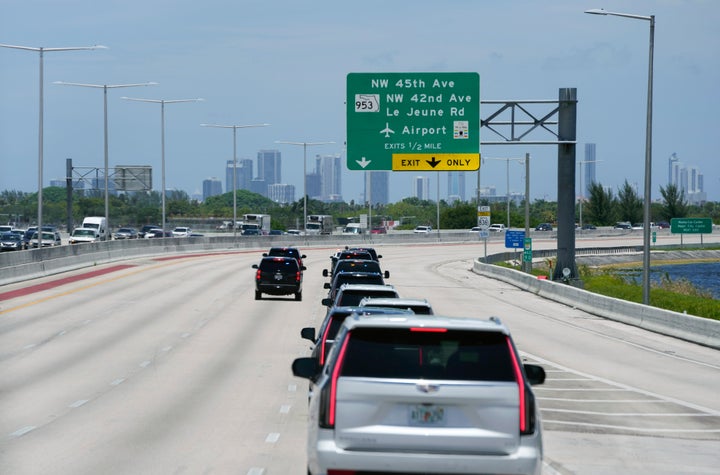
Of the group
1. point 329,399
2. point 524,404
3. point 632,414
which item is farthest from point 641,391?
point 329,399

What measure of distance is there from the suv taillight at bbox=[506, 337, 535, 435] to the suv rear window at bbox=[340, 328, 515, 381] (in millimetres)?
49

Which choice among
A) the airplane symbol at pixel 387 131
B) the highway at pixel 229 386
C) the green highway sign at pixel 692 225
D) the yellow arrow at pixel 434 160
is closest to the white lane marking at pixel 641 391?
the highway at pixel 229 386

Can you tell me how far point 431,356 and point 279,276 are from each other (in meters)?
31.3

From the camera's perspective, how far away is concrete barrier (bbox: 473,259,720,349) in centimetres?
2947

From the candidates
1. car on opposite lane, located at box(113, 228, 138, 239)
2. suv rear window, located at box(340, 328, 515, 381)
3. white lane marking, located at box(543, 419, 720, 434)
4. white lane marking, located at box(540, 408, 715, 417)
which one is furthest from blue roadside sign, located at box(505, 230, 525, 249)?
car on opposite lane, located at box(113, 228, 138, 239)

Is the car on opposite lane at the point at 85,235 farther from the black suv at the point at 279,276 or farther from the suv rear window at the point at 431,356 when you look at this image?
the suv rear window at the point at 431,356

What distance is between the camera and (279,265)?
39.8m

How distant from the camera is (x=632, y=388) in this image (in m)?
20.2

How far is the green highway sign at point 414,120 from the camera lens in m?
43.2

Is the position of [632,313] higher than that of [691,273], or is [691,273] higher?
[632,313]

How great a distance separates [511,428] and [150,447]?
237 inches

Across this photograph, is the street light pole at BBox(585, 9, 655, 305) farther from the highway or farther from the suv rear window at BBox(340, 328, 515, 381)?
the suv rear window at BBox(340, 328, 515, 381)

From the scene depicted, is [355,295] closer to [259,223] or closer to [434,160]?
[434,160]

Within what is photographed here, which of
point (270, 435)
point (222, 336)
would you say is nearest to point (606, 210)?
point (222, 336)
